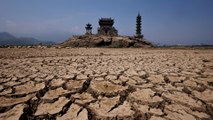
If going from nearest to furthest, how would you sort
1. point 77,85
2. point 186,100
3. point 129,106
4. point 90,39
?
point 129,106 < point 186,100 < point 77,85 < point 90,39

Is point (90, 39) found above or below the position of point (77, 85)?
above

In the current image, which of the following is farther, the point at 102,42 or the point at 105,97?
the point at 102,42

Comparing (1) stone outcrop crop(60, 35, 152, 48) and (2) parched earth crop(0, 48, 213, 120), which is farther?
(1) stone outcrop crop(60, 35, 152, 48)

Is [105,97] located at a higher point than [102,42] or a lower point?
lower

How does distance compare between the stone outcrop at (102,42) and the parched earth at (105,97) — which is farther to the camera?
the stone outcrop at (102,42)

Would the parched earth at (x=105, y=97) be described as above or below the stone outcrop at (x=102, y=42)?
below

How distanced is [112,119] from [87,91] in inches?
30.7

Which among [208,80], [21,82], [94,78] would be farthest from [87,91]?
[208,80]

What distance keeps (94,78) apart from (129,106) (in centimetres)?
111

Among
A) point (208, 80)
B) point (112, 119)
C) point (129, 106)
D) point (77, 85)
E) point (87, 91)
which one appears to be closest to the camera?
point (112, 119)

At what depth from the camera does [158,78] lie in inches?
109

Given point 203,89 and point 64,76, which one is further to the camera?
point 64,76

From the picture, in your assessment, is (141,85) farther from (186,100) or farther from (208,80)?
(208,80)

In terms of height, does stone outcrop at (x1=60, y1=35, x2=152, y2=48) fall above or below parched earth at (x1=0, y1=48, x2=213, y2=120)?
above
